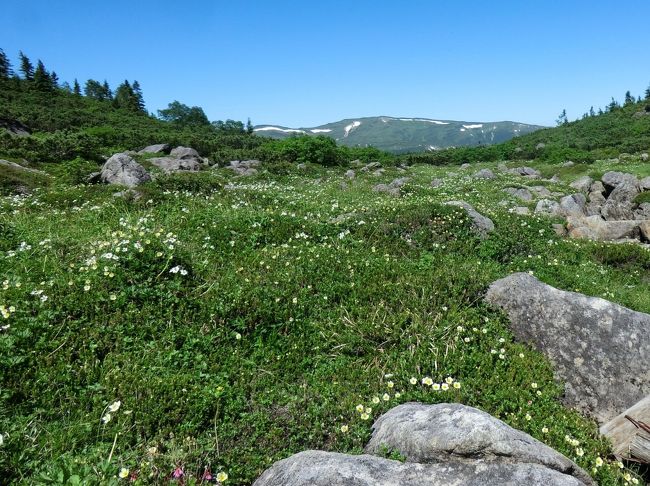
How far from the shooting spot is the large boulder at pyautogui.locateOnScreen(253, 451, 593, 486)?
3.50 m

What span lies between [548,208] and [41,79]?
110 meters

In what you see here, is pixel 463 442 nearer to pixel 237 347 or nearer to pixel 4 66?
pixel 237 347

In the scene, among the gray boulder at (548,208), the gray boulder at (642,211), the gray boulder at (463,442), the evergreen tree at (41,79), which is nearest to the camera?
the gray boulder at (463,442)

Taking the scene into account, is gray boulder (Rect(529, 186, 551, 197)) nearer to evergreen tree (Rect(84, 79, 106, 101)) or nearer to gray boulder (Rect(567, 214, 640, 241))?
gray boulder (Rect(567, 214, 640, 241))

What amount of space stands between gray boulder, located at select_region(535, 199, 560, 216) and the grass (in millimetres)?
8214

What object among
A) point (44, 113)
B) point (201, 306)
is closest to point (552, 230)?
point (201, 306)

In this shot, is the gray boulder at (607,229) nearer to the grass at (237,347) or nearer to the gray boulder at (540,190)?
the grass at (237,347)

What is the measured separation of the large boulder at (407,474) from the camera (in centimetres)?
350

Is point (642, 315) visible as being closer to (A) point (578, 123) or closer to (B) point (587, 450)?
(B) point (587, 450)

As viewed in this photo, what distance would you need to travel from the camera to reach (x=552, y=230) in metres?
14.6

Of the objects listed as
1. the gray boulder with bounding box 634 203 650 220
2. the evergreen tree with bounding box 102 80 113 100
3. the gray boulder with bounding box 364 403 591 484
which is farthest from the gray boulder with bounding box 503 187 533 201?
the evergreen tree with bounding box 102 80 113 100

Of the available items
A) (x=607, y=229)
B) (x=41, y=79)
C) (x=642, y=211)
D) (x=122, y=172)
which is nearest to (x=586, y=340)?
(x=607, y=229)

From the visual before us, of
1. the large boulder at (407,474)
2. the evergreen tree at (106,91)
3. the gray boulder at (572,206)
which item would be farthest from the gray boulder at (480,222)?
the evergreen tree at (106,91)

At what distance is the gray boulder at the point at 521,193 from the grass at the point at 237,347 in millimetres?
15183
